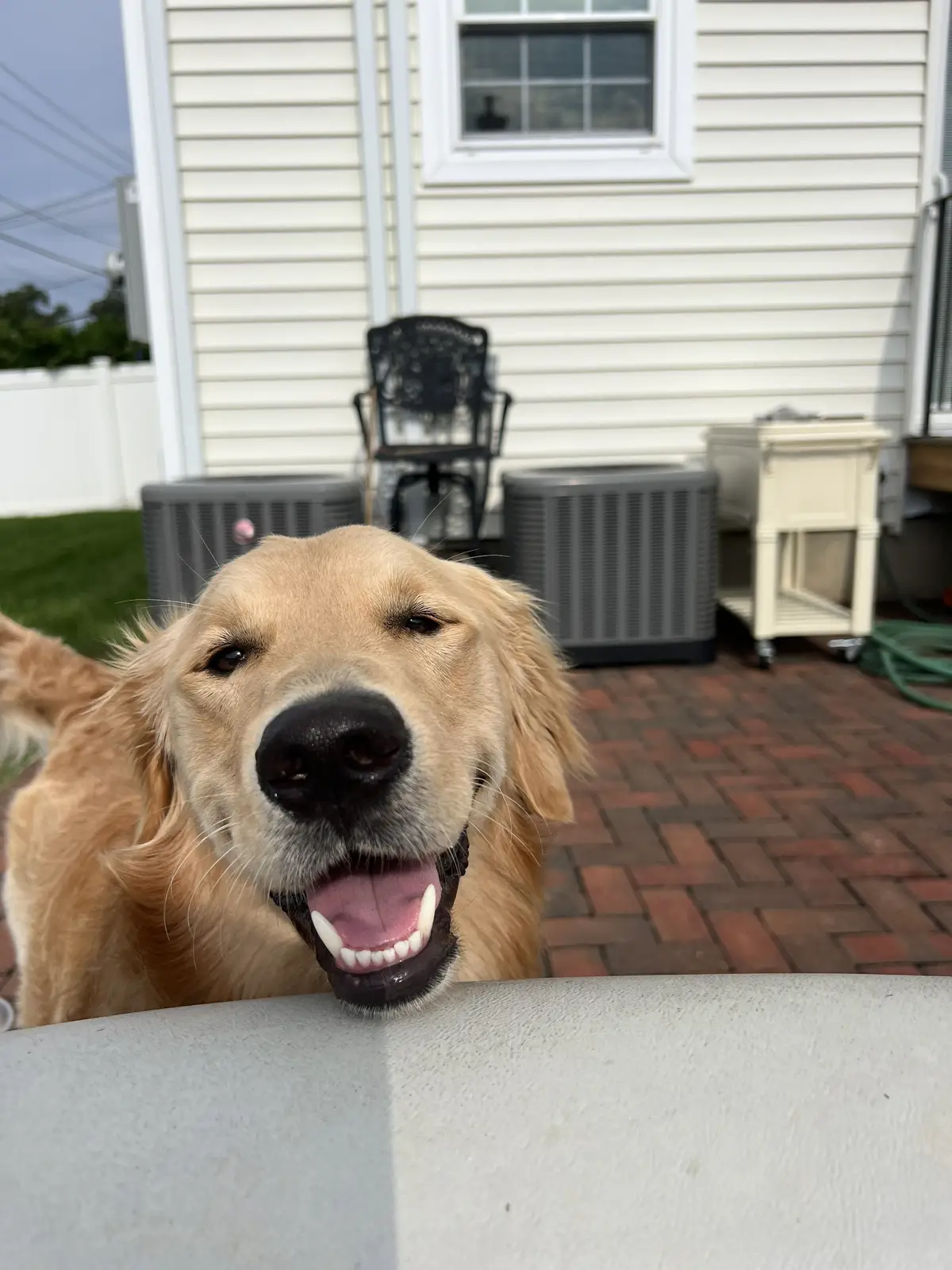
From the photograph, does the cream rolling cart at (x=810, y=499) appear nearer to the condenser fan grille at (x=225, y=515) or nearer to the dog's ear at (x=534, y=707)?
the condenser fan grille at (x=225, y=515)

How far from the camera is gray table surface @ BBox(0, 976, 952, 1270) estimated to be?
2.17ft

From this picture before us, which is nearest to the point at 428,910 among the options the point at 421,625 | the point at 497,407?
the point at 421,625

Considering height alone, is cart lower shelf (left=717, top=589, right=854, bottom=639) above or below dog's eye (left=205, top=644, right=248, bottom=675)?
below

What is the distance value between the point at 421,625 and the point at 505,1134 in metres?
1.12

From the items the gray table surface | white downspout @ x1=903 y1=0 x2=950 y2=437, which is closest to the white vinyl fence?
white downspout @ x1=903 y1=0 x2=950 y2=437

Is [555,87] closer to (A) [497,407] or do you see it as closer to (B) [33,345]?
(A) [497,407]

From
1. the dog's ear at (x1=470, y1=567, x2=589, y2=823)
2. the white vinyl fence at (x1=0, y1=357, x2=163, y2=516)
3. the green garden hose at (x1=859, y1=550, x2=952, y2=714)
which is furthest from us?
the white vinyl fence at (x1=0, y1=357, x2=163, y2=516)

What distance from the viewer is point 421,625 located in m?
1.77

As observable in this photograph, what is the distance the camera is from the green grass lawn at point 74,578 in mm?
6207

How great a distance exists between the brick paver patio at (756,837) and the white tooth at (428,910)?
1.38m

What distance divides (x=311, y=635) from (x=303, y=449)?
16.0ft

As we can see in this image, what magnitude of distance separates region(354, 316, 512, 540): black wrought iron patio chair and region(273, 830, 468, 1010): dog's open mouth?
456cm

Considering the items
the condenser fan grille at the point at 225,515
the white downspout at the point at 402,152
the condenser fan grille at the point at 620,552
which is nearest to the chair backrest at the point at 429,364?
the white downspout at the point at 402,152

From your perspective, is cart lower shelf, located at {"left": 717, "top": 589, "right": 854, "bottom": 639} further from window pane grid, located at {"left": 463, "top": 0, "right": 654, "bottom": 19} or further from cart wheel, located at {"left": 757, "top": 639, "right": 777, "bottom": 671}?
window pane grid, located at {"left": 463, "top": 0, "right": 654, "bottom": 19}
